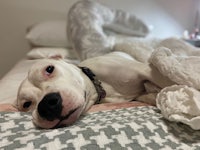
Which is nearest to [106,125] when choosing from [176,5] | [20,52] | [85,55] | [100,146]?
[100,146]

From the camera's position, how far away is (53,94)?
677 millimetres

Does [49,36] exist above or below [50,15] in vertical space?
below

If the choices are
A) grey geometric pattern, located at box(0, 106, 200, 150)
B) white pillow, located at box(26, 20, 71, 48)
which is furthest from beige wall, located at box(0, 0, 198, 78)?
grey geometric pattern, located at box(0, 106, 200, 150)

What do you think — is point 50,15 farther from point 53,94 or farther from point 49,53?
point 53,94

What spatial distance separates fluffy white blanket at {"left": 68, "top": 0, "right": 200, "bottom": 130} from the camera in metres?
0.64

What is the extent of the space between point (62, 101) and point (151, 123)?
0.22m

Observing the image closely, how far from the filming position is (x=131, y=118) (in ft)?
2.28

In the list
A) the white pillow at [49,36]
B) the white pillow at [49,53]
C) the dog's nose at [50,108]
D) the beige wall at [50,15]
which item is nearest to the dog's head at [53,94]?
the dog's nose at [50,108]

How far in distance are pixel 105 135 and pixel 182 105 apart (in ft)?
0.65

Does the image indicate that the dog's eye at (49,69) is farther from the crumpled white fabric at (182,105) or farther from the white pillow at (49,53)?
the white pillow at (49,53)

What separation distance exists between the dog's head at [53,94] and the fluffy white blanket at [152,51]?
0.74 feet

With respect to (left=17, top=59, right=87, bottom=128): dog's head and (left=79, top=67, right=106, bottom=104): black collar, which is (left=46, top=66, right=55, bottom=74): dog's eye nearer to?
(left=17, top=59, right=87, bottom=128): dog's head

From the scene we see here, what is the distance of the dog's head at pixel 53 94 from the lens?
66 cm

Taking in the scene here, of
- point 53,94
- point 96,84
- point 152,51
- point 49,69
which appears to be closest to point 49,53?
point 152,51
